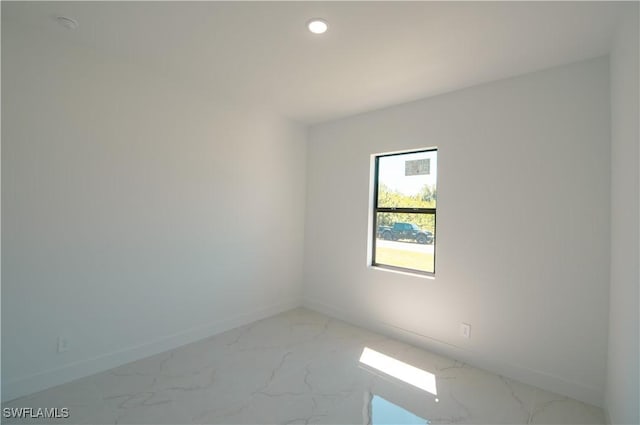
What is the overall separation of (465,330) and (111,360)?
3.10 m

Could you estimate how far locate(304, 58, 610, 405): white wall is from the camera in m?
2.21

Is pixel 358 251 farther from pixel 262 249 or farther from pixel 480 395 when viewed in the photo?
pixel 480 395

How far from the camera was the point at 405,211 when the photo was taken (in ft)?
11.0

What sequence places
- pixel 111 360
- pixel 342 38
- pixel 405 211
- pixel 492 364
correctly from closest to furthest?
pixel 342 38
pixel 111 360
pixel 492 364
pixel 405 211

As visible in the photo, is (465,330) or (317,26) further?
(465,330)

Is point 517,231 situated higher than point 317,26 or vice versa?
point 317,26

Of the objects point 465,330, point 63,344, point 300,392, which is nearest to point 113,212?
point 63,344

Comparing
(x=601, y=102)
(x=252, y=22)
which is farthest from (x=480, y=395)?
(x=252, y=22)

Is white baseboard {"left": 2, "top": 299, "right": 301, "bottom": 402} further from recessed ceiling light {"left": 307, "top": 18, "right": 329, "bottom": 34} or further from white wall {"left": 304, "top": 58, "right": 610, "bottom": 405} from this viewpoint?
recessed ceiling light {"left": 307, "top": 18, "right": 329, "bottom": 34}

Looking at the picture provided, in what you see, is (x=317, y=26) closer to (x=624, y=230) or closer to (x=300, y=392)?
(x=624, y=230)

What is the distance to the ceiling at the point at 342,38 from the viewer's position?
1.83 metres

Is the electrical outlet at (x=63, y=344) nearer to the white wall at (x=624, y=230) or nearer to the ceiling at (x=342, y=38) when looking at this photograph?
the ceiling at (x=342, y=38)

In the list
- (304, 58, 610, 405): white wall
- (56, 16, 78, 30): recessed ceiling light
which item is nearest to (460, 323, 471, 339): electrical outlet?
(304, 58, 610, 405): white wall
